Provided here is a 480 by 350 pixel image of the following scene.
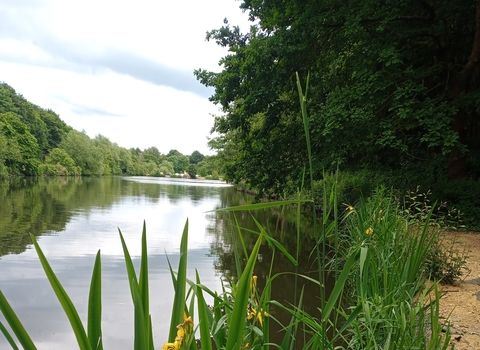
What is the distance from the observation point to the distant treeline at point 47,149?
125 ft

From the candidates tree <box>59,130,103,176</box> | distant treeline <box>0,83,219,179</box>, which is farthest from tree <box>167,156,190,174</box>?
tree <box>59,130,103,176</box>

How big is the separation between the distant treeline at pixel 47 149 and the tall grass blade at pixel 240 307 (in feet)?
97.6

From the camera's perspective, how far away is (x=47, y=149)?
51969 mm

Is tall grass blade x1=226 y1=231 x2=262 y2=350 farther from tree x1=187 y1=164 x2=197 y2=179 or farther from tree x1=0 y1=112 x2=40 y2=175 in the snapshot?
tree x1=187 y1=164 x2=197 y2=179

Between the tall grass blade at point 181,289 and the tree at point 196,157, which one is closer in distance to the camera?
the tall grass blade at point 181,289

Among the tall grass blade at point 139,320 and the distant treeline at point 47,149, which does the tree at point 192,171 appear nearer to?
the distant treeline at point 47,149

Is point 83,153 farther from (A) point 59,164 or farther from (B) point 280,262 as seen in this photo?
(B) point 280,262

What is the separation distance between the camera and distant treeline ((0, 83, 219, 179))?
38062mm

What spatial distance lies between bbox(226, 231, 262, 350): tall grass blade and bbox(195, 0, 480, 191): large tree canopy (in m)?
6.28

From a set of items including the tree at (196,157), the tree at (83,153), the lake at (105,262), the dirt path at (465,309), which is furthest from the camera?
the tree at (196,157)

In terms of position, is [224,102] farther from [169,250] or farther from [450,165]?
[450,165]

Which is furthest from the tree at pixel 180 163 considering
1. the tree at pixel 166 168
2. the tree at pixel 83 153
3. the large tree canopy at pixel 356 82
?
the large tree canopy at pixel 356 82

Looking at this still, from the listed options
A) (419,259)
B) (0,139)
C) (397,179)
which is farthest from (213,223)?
(0,139)

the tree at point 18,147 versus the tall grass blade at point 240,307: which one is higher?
the tree at point 18,147
